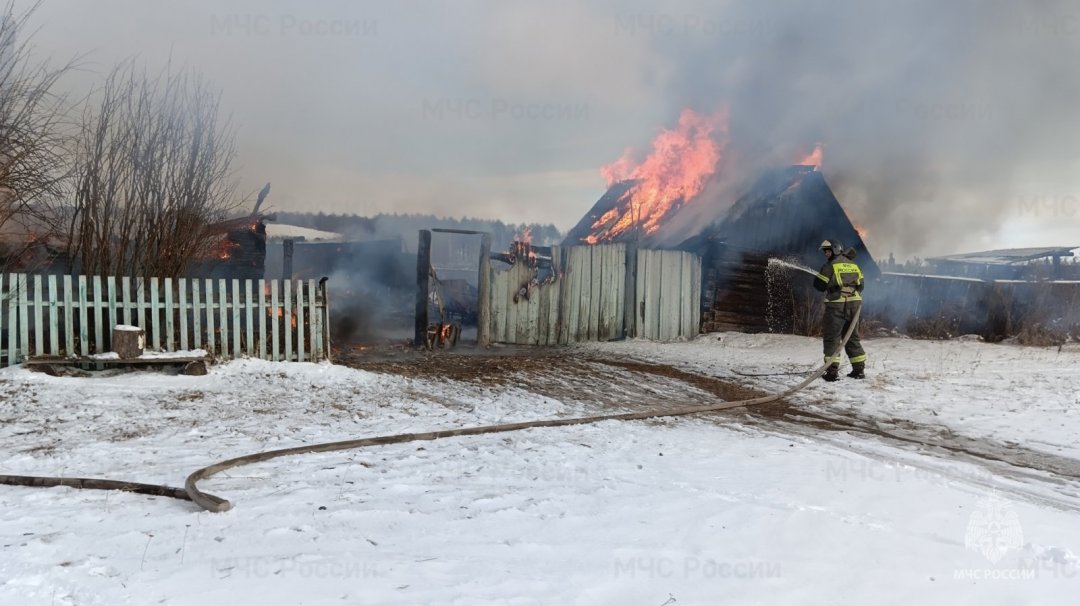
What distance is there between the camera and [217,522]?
120 inches

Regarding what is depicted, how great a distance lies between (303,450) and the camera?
14.3ft

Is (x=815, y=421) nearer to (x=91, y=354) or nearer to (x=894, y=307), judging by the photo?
(x=91, y=354)

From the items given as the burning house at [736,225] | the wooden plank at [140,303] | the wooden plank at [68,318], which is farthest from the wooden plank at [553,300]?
the wooden plank at [68,318]

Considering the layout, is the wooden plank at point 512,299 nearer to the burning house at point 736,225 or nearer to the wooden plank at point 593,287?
the wooden plank at point 593,287

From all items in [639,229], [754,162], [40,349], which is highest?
[754,162]

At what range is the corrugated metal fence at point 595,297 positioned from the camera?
1284 cm

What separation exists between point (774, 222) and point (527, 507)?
14.1m

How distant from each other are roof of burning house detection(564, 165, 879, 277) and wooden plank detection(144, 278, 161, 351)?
11697 millimetres

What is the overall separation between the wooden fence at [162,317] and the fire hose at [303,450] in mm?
4378

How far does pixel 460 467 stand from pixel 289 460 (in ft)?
4.21

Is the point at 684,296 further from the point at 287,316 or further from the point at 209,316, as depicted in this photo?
the point at 209,316

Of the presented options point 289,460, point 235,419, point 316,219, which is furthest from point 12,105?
point 316,219

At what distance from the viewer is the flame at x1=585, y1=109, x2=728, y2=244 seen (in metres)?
17.3

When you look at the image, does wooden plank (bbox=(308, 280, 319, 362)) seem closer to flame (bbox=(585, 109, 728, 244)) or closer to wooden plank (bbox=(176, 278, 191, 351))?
wooden plank (bbox=(176, 278, 191, 351))
